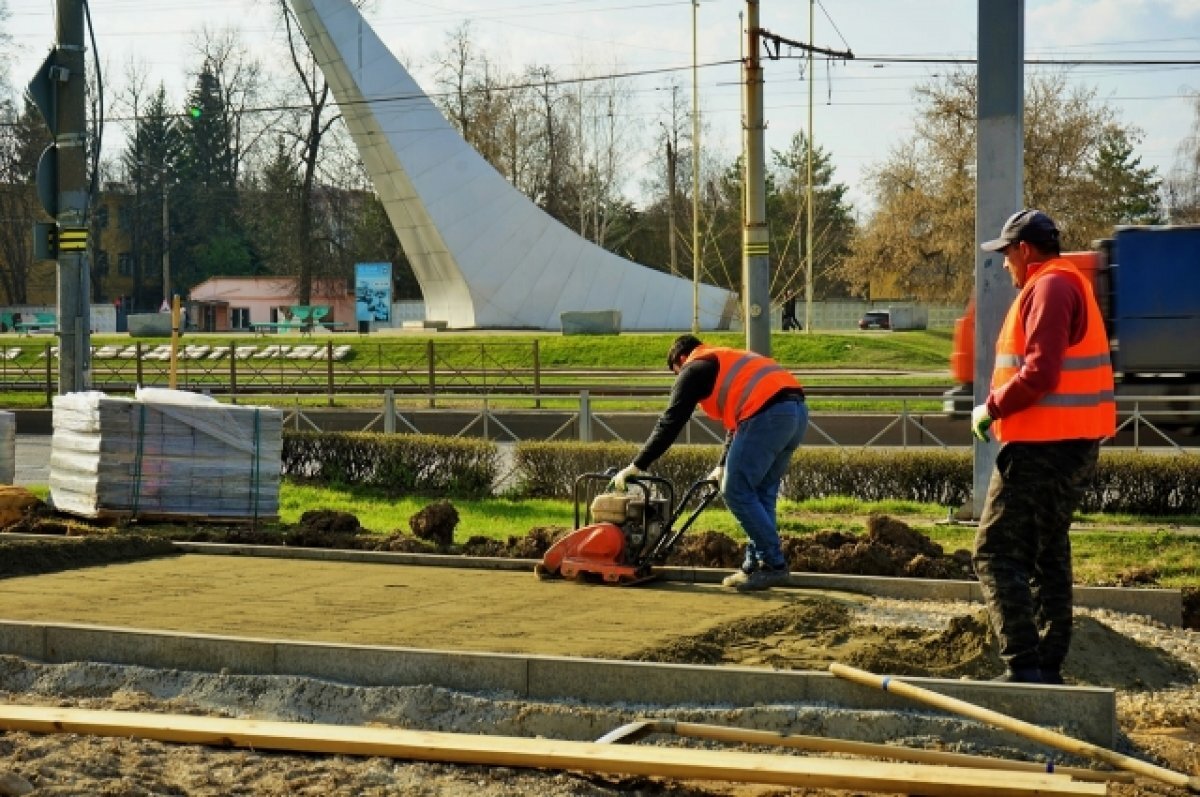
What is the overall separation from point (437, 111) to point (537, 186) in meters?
27.2

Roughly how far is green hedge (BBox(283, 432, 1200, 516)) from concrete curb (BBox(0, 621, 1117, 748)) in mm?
8543

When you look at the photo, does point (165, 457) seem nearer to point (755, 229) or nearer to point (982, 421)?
point (755, 229)

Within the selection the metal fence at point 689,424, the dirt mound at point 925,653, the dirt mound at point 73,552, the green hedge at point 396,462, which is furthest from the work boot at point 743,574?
the metal fence at point 689,424

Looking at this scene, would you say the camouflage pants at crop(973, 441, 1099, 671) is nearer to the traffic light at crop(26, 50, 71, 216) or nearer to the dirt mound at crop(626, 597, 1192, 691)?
the dirt mound at crop(626, 597, 1192, 691)

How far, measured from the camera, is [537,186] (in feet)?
238

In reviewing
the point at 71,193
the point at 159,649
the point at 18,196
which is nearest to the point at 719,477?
the point at 159,649

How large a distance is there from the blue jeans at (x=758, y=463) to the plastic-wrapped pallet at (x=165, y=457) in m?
5.63

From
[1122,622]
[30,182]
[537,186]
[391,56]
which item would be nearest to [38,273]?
[30,182]

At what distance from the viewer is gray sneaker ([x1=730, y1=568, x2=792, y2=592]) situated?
385 inches

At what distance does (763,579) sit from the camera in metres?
9.80

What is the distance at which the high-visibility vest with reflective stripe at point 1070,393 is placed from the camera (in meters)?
6.91

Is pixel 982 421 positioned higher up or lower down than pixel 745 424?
higher up

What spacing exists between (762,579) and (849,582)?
26.1 inches

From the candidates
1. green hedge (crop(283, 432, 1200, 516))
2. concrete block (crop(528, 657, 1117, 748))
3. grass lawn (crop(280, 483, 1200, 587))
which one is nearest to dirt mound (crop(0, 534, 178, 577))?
grass lawn (crop(280, 483, 1200, 587))
